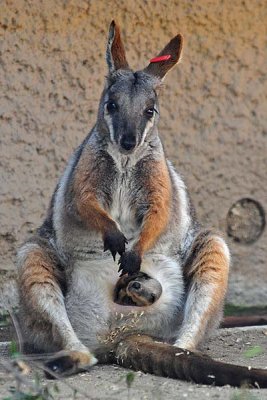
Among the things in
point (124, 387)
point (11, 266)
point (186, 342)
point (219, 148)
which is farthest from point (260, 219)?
point (124, 387)

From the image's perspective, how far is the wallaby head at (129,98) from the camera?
7207mm

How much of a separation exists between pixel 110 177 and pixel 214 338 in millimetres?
1645

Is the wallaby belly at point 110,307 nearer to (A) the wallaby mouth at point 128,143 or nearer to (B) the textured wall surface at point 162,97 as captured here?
(A) the wallaby mouth at point 128,143

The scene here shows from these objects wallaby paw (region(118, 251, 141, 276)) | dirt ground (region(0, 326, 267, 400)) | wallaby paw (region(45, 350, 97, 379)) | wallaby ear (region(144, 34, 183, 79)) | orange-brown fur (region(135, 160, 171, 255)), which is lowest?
dirt ground (region(0, 326, 267, 400))

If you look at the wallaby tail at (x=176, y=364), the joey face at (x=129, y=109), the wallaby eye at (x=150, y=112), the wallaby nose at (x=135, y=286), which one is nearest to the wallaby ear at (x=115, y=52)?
the joey face at (x=129, y=109)

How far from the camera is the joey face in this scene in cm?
717

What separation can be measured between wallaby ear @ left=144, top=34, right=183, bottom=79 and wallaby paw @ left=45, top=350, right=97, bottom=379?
6.58ft

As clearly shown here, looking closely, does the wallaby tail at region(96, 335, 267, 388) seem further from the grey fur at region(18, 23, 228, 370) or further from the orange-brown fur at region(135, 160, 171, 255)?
the orange-brown fur at region(135, 160, 171, 255)

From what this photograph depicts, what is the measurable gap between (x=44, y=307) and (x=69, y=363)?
49cm

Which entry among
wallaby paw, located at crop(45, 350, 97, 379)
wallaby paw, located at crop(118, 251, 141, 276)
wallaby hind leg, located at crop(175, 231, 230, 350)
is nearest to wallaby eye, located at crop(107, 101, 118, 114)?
wallaby paw, located at crop(118, 251, 141, 276)

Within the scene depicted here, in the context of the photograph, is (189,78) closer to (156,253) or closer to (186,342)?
(156,253)

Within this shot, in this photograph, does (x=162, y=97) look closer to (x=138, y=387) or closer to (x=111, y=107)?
(x=111, y=107)

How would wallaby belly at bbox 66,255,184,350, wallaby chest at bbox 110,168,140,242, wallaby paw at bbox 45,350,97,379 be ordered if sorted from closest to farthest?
1. wallaby paw at bbox 45,350,97,379
2. wallaby belly at bbox 66,255,184,350
3. wallaby chest at bbox 110,168,140,242

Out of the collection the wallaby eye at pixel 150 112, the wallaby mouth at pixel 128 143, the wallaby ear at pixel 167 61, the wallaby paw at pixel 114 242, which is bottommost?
the wallaby paw at pixel 114 242
